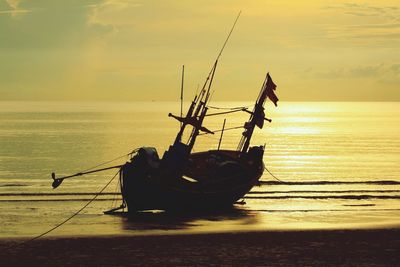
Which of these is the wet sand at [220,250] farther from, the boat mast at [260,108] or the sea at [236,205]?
the boat mast at [260,108]

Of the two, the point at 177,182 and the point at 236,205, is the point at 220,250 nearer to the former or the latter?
the point at 177,182

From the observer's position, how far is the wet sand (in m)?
27.8

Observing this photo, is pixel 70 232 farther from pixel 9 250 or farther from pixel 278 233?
pixel 278 233

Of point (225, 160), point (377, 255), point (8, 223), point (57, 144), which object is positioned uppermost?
point (57, 144)

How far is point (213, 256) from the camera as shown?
28.8m

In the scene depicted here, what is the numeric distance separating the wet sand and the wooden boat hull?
789 centimetres

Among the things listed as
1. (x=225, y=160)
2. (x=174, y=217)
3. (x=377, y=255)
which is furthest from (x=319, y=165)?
(x=377, y=255)

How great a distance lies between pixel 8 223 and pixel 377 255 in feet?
65.3

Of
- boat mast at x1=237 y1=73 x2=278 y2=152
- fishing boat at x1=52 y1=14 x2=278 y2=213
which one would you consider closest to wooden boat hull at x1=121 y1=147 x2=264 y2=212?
fishing boat at x1=52 y1=14 x2=278 y2=213

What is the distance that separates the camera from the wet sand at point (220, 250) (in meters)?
27.8

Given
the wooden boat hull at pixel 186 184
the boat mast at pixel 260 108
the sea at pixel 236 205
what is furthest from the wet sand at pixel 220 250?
the boat mast at pixel 260 108

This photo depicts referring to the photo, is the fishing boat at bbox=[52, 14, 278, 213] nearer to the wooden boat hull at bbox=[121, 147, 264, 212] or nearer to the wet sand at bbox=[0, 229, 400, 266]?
the wooden boat hull at bbox=[121, 147, 264, 212]

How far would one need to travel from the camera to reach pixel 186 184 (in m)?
42.7

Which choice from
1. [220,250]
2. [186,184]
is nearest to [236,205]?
[186,184]
